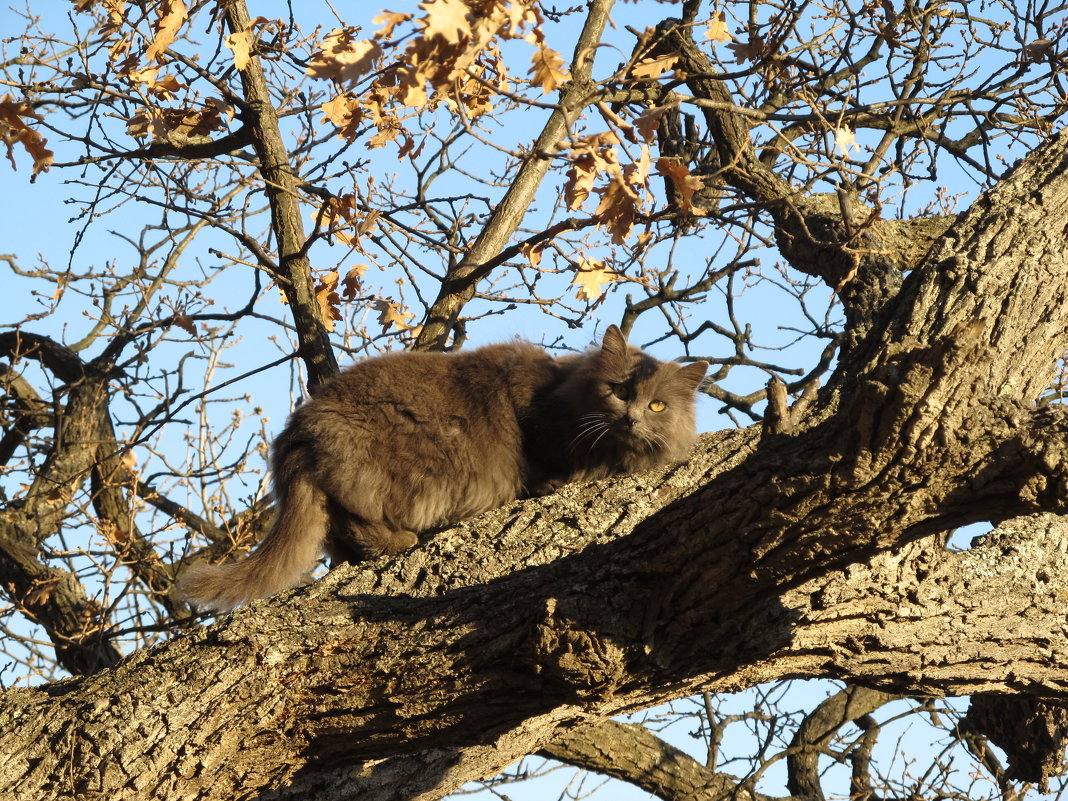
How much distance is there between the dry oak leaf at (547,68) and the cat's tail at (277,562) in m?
1.91

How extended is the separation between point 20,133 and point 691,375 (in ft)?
9.80

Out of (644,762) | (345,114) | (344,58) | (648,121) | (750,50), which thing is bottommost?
(644,762)

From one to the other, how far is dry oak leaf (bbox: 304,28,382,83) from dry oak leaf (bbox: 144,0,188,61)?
601mm

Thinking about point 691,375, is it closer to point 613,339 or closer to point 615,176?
point 613,339

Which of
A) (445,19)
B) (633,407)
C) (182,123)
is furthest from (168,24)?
(633,407)

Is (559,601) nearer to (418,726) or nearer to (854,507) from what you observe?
(418,726)

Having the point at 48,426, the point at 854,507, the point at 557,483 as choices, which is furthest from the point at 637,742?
the point at 48,426

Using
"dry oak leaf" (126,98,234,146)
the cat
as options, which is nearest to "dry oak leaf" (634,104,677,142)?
the cat

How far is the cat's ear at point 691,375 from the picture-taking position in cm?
472

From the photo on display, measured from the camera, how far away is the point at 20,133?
4.00 meters

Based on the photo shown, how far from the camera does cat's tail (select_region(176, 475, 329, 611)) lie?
3.80 m

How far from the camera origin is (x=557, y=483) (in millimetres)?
4375

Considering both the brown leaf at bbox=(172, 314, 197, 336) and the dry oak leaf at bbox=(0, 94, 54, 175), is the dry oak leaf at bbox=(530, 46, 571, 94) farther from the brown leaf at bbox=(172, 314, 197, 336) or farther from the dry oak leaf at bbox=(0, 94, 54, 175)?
the brown leaf at bbox=(172, 314, 197, 336)

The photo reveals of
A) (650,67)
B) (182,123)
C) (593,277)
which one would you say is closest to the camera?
(650,67)
